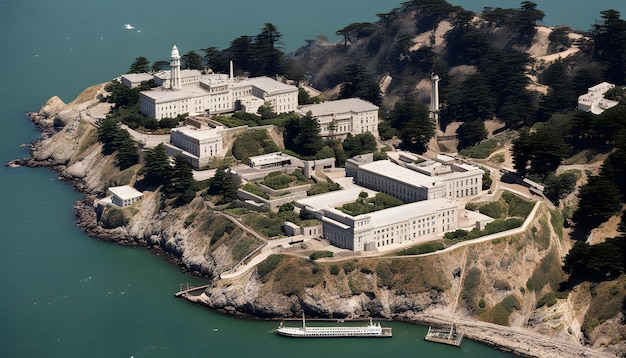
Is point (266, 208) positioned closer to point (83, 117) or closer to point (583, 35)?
point (83, 117)

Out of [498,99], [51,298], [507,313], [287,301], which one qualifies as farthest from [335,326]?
[498,99]

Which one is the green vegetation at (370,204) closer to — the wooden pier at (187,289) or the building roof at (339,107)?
the wooden pier at (187,289)

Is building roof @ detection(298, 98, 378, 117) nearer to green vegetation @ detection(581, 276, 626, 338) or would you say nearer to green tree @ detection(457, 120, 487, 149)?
green tree @ detection(457, 120, 487, 149)

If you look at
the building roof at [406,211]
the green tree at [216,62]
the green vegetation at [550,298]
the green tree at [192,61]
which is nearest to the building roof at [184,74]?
the green tree at [192,61]

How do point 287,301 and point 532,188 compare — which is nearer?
point 287,301

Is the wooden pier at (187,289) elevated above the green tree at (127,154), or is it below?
below

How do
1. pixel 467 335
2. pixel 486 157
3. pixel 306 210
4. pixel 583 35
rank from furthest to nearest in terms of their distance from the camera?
pixel 583 35 → pixel 486 157 → pixel 306 210 → pixel 467 335

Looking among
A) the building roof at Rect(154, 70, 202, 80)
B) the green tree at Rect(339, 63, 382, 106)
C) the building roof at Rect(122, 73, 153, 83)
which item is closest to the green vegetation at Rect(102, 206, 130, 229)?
the building roof at Rect(154, 70, 202, 80)

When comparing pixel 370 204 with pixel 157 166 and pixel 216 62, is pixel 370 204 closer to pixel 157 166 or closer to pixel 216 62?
pixel 157 166
